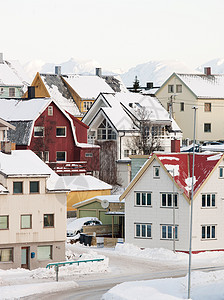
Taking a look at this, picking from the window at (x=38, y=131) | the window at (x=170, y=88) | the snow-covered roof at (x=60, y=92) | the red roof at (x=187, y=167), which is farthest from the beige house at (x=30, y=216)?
the window at (x=170, y=88)

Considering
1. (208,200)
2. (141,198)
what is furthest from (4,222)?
(208,200)

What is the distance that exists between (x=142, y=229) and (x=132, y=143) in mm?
28991

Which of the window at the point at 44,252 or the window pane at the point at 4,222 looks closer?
the window pane at the point at 4,222

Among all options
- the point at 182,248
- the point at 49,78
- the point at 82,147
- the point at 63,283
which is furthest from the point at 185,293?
the point at 49,78

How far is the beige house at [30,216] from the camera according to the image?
56000 millimetres

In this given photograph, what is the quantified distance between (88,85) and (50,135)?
25.4 metres

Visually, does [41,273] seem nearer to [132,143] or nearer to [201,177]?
[201,177]

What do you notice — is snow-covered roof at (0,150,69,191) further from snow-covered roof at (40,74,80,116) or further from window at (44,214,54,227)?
snow-covered roof at (40,74,80,116)

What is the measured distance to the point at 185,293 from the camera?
46.7 metres

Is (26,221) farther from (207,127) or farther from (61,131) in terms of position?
(207,127)

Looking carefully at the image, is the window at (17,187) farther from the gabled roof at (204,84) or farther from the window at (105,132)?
the gabled roof at (204,84)

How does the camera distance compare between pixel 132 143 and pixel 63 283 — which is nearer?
pixel 63 283

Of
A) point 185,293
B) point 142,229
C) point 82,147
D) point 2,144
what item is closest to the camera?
point 185,293

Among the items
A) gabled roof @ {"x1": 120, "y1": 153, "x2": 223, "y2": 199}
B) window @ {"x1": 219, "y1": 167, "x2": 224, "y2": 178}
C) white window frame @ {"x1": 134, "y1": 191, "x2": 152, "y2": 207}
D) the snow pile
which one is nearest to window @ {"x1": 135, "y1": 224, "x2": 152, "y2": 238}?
white window frame @ {"x1": 134, "y1": 191, "x2": 152, "y2": 207}
